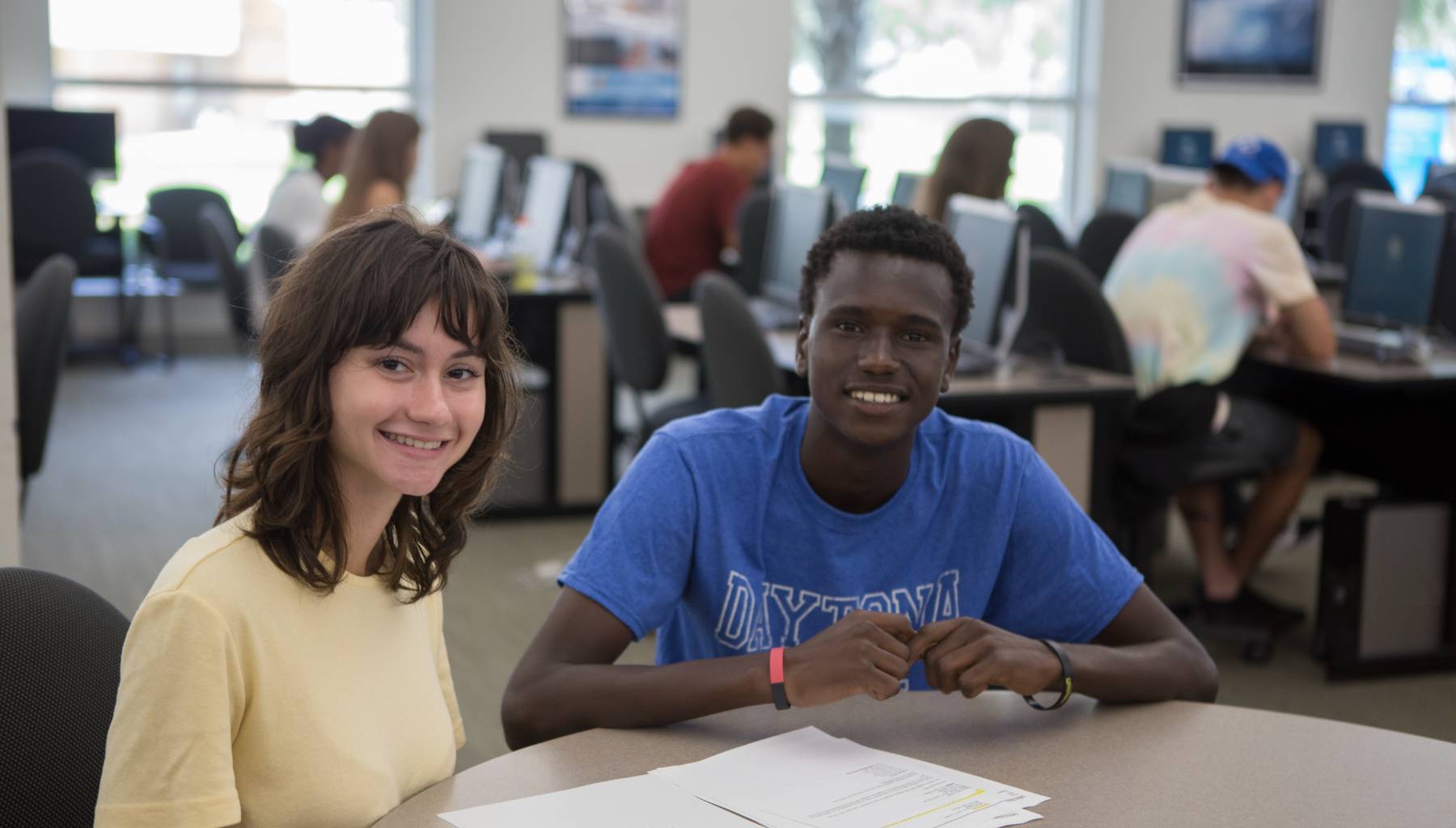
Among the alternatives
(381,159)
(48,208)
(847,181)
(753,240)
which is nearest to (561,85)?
(48,208)

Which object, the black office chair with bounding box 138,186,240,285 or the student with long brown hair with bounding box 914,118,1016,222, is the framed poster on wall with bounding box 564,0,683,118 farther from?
the student with long brown hair with bounding box 914,118,1016,222

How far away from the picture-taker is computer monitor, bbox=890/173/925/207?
5.02 meters

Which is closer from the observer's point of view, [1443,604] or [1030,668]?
[1030,668]

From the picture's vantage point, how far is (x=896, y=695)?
1.39 meters

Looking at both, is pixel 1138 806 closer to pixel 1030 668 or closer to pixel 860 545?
pixel 1030 668

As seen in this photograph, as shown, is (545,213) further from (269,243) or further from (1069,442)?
(1069,442)

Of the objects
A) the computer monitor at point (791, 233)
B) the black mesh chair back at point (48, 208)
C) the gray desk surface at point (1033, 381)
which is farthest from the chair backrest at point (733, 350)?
the black mesh chair back at point (48, 208)

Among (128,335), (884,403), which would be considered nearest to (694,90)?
(128,335)

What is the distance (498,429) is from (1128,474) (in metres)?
2.49

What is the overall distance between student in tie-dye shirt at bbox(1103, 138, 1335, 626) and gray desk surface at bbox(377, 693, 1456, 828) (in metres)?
2.26

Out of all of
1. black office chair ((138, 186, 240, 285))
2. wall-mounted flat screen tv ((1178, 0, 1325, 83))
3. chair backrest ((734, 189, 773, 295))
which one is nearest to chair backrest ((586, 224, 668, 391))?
chair backrest ((734, 189, 773, 295))

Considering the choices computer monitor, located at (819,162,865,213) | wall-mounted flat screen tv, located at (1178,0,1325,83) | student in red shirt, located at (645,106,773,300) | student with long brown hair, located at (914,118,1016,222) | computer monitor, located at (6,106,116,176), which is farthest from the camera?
wall-mounted flat screen tv, located at (1178,0,1325,83)

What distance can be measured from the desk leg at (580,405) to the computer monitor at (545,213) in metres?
0.39

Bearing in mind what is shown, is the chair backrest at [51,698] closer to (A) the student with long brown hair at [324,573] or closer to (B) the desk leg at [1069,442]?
(A) the student with long brown hair at [324,573]
